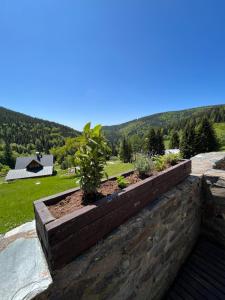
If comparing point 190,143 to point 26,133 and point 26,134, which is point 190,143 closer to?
point 26,134

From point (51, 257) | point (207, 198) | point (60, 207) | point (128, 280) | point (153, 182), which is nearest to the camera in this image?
point (51, 257)

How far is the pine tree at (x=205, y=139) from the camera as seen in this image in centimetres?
2733

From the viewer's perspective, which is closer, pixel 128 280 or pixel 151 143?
pixel 128 280

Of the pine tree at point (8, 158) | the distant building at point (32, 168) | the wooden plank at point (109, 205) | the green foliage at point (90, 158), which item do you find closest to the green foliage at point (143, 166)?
the wooden plank at point (109, 205)

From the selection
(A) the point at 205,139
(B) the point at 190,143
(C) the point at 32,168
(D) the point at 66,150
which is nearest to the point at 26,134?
(C) the point at 32,168

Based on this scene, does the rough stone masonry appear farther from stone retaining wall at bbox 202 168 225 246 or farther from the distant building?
the distant building

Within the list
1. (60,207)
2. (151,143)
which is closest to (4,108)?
(151,143)

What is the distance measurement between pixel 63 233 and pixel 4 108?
13748 cm

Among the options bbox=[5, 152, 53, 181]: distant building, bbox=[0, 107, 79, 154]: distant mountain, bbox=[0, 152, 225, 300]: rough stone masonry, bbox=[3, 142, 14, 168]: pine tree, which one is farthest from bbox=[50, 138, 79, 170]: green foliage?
bbox=[0, 107, 79, 154]: distant mountain

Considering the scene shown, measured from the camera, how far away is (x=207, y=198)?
366cm

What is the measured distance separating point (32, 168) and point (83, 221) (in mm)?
40058

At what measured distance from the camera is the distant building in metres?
34.2

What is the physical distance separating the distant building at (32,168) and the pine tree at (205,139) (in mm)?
29800

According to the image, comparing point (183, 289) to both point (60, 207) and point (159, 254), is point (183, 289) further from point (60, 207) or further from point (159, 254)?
point (60, 207)
